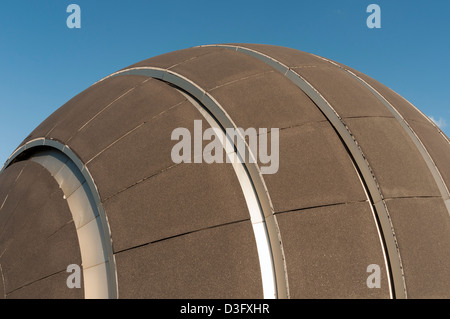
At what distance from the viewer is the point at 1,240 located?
5668mm

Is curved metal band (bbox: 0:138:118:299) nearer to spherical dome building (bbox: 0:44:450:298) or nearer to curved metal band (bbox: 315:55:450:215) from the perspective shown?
spherical dome building (bbox: 0:44:450:298)

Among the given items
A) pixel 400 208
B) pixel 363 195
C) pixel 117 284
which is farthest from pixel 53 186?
pixel 400 208

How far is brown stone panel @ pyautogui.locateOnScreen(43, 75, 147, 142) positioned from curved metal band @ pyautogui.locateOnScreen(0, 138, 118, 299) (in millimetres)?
437

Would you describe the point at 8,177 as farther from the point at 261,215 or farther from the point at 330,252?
the point at 330,252

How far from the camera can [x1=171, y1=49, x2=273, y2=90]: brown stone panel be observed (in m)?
6.55

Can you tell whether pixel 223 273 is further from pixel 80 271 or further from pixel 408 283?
pixel 408 283

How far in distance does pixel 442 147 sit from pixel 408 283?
3571 millimetres

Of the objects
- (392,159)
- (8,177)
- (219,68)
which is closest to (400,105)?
(392,159)

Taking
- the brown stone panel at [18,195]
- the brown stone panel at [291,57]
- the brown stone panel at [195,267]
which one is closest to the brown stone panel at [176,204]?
the brown stone panel at [195,267]

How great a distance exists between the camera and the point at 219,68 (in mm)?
6930

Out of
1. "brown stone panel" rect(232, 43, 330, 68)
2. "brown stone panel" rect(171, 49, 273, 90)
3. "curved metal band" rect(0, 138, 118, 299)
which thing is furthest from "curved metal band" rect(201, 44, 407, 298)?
"curved metal band" rect(0, 138, 118, 299)

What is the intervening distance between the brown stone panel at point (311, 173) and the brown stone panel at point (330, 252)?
0.16 m

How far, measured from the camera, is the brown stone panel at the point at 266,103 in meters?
5.88

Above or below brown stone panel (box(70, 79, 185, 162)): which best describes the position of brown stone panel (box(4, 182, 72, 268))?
below
